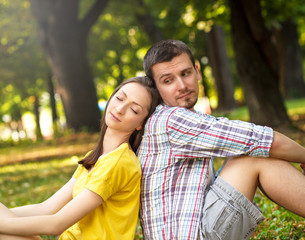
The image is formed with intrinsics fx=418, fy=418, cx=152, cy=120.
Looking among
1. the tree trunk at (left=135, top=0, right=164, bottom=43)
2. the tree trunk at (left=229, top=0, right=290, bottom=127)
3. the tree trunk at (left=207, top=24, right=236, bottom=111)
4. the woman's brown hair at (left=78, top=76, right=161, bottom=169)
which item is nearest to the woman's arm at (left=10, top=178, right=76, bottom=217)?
the woman's brown hair at (left=78, top=76, right=161, bottom=169)

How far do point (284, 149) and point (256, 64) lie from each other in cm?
685

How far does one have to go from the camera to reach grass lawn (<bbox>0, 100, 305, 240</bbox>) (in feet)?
11.6

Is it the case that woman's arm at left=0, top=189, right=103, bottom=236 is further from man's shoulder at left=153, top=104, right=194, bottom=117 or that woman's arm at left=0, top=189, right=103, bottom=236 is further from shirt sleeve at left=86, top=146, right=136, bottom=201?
man's shoulder at left=153, top=104, right=194, bottom=117

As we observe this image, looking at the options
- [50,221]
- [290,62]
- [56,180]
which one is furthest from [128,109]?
[290,62]

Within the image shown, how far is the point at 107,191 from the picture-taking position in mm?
2459

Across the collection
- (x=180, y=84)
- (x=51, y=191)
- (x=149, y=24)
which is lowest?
(x=51, y=191)

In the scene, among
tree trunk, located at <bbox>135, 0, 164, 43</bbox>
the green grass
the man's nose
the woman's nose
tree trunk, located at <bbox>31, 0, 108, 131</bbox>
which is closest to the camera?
the woman's nose

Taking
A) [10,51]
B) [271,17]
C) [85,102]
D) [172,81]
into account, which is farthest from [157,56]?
[10,51]

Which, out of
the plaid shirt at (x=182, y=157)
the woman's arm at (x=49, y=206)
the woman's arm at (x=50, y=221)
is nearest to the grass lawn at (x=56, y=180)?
the plaid shirt at (x=182, y=157)

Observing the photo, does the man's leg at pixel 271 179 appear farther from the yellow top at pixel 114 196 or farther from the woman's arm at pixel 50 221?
the woman's arm at pixel 50 221

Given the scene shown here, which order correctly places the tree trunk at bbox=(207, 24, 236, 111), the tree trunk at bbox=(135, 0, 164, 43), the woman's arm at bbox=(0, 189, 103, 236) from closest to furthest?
the woman's arm at bbox=(0, 189, 103, 236)
the tree trunk at bbox=(135, 0, 164, 43)
the tree trunk at bbox=(207, 24, 236, 111)

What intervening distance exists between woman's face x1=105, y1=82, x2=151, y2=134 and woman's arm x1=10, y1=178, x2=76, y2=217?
1.78ft

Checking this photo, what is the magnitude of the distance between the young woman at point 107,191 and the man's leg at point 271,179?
630 millimetres

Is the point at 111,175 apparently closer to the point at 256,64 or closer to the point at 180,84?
the point at 180,84
